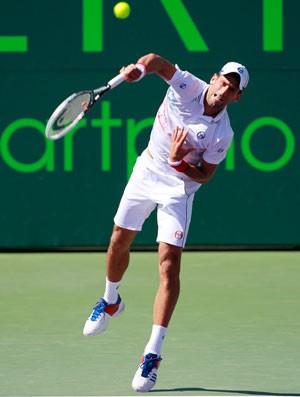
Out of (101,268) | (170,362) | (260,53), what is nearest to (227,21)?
(260,53)

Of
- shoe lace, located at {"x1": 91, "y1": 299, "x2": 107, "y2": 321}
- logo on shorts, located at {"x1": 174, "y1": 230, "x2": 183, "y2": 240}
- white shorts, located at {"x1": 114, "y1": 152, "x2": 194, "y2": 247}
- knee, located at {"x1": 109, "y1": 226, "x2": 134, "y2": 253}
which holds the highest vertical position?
white shorts, located at {"x1": 114, "y1": 152, "x2": 194, "y2": 247}

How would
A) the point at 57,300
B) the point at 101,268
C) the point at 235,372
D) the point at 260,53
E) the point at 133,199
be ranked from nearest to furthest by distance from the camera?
the point at 235,372
the point at 133,199
the point at 57,300
the point at 101,268
the point at 260,53

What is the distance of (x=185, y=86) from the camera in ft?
20.4

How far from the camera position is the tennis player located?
19.7 feet

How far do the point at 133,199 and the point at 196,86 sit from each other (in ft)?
2.50

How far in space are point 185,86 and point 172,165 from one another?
427mm

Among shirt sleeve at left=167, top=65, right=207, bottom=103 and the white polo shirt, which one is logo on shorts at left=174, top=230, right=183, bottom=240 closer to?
the white polo shirt

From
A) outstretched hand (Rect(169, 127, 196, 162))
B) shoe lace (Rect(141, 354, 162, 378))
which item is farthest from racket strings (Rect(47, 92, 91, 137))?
shoe lace (Rect(141, 354, 162, 378))

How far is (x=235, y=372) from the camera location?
6.00 metres

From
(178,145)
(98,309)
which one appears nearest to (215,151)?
(178,145)

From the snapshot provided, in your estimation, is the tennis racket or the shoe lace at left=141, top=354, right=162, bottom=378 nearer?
the shoe lace at left=141, top=354, right=162, bottom=378

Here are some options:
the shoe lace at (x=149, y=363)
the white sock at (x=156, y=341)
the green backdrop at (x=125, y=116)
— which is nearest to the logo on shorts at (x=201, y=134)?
the white sock at (x=156, y=341)

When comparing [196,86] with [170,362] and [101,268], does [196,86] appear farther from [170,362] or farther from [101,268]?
[101,268]

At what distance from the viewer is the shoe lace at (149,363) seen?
18.7 ft
